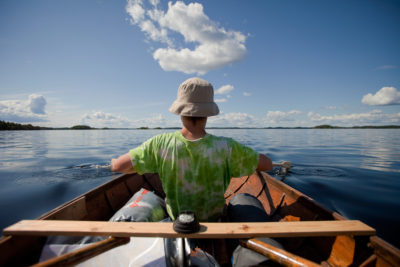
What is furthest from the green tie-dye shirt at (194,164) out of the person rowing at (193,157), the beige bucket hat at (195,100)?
the beige bucket hat at (195,100)

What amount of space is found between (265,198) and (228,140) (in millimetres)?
3030

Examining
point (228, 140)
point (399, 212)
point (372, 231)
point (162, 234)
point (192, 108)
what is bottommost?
point (399, 212)

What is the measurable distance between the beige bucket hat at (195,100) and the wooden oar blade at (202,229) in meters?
1.07

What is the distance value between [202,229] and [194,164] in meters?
0.64

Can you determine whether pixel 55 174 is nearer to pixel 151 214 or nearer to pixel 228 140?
pixel 151 214

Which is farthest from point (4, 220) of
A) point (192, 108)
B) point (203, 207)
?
point (192, 108)

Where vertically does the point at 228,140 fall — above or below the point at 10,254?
above

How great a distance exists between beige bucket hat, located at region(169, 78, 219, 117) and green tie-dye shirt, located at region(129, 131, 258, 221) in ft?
0.87

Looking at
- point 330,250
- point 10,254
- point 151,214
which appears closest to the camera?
point 10,254

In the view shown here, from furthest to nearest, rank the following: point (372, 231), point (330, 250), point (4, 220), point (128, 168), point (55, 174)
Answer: point (55, 174), point (4, 220), point (330, 250), point (128, 168), point (372, 231)

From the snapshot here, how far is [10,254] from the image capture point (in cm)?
182

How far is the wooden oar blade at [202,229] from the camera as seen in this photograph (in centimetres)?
154

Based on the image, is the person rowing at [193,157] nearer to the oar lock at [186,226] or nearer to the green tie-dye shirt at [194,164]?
the green tie-dye shirt at [194,164]

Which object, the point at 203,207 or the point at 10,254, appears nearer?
the point at 10,254
